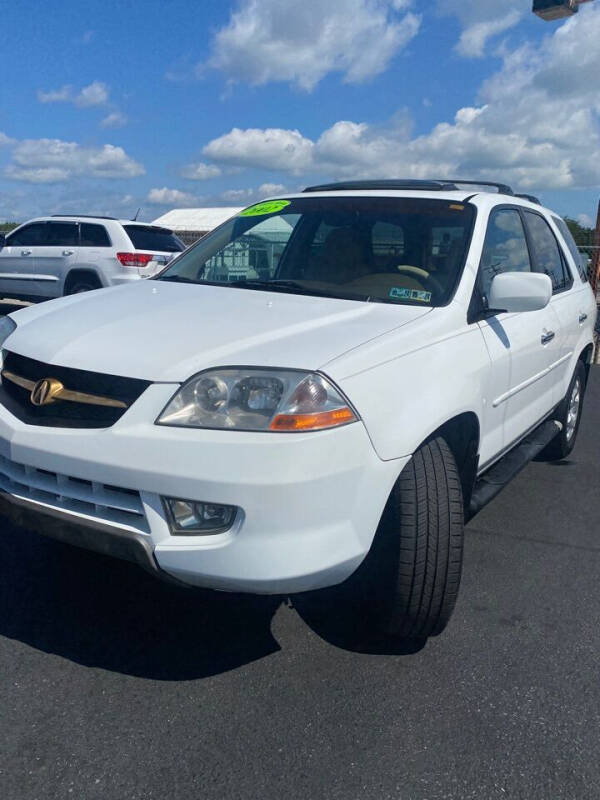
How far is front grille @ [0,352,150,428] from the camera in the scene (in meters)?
2.40

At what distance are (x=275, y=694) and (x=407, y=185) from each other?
8.54 ft

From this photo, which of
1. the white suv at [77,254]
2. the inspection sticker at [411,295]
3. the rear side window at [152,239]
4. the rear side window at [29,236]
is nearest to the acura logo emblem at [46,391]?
the inspection sticker at [411,295]

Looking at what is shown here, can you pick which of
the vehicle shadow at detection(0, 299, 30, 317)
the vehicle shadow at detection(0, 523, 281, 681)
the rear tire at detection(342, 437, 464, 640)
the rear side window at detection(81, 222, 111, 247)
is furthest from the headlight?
the vehicle shadow at detection(0, 299, 30, 317)

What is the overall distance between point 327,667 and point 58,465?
1.18 m

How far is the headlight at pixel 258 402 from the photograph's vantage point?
2.28 m

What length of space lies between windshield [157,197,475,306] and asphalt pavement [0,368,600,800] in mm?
1389

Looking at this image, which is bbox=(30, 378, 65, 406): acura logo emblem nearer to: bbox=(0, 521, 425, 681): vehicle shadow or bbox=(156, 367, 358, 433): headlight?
bbox=(156, 367, 358, 433): headlight

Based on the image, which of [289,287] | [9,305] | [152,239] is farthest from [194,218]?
[289,287]

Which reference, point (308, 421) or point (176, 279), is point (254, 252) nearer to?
point (176, 279)

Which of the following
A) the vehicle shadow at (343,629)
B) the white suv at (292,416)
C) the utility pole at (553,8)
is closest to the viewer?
the white suv at (292,416)

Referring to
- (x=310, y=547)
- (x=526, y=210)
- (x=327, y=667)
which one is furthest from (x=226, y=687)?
(x=526, y=210)

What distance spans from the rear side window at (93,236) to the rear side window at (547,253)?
880 centimetres

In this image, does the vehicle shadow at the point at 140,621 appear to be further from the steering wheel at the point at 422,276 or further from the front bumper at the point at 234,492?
the steering wheel at the point at 422,276

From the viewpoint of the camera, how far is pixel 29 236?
13.3m
